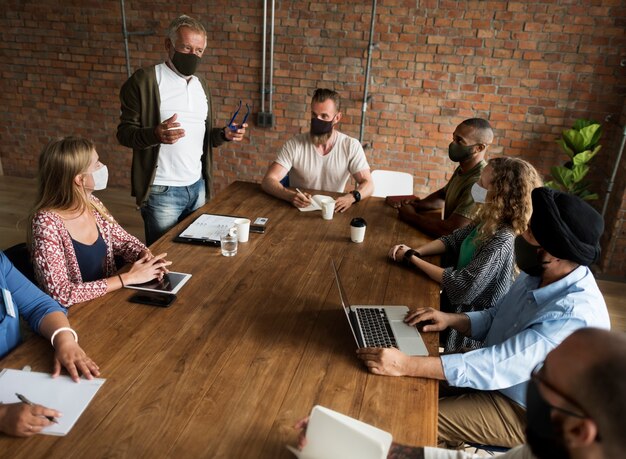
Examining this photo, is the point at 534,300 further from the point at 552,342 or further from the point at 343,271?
the point at 343,271

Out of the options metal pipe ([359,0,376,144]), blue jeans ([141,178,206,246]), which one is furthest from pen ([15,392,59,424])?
metal pipe ([359,0,376,144])

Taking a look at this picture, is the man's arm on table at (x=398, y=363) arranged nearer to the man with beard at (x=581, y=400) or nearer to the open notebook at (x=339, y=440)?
the open notebook at (x=339, y=440)

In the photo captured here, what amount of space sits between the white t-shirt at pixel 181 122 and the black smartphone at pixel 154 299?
1.29 meters

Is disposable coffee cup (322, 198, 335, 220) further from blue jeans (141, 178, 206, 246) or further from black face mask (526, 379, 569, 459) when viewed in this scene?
black face mask (526, 379, 569, 459)

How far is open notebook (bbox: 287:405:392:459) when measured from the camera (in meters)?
1.03

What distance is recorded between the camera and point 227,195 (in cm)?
298

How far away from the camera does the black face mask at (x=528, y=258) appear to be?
63.1 inches

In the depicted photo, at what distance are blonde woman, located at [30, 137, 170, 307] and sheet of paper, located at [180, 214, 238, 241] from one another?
0.31 meters

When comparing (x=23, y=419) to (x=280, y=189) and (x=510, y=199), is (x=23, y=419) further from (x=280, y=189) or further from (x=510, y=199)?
(x=280, y=189)

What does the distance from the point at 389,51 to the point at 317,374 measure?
3662 millimetres

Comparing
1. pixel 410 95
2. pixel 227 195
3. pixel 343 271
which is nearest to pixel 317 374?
pixel 343 271

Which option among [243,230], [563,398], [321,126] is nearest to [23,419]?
[563,398]

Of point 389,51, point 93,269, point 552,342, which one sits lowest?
point 93,269

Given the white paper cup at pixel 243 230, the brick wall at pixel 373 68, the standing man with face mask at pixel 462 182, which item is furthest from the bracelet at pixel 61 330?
the brick wall at pixel 373 68
